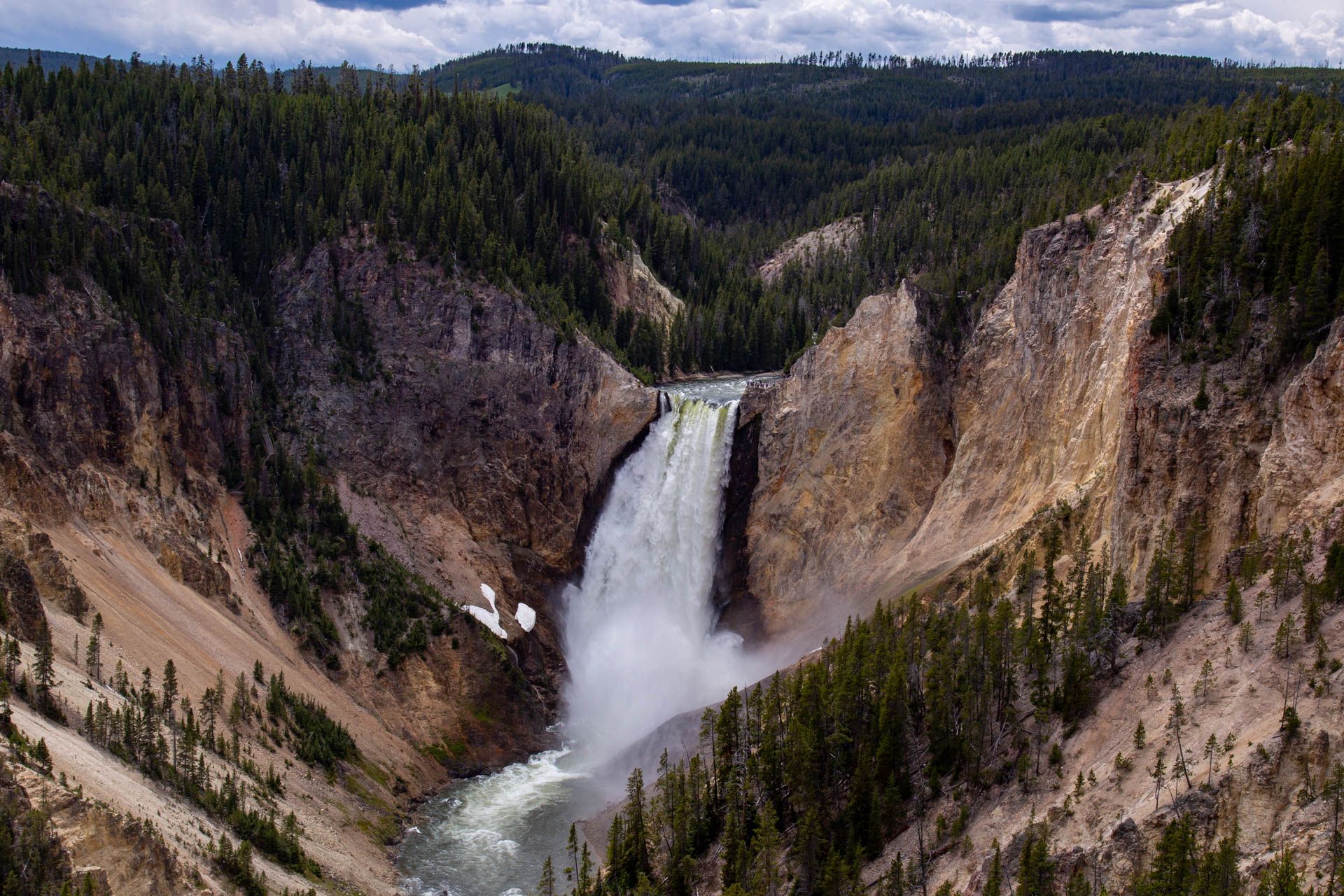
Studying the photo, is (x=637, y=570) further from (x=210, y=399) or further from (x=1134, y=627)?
(x=1134, y=627)

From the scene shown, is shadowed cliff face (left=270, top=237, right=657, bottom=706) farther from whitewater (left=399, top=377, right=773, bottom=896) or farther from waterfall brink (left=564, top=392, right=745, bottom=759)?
whitewater (left=399, top=377, right=773, bottom=896)

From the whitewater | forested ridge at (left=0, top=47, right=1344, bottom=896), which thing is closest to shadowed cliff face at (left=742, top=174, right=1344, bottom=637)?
forested ridge at (left=0, top=47, right=1344, bottom=896)

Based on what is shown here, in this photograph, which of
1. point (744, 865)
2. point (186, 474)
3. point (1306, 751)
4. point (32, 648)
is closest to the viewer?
point (1306, 751)

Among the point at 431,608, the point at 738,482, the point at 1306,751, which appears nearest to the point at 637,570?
the point at 738,482

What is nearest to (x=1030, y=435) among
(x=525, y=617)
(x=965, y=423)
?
(x=965, y=423)

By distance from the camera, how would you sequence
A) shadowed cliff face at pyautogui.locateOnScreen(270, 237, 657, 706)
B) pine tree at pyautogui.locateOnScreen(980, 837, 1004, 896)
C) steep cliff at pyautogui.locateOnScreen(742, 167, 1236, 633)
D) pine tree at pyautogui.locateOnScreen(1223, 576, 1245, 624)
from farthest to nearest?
shadowed cliff face at pyautogui.locateOnScreen(270, 237, 657, 706) < steep cliff at pyautogui.locateOnScreen(742, 167, 1236, 633) < pine tree at pyautogui.locateOnScreen(1223, 576, 1245, 624) < pine tree at pyautogui.locateOnScreen(980, 837, 1004, 896)

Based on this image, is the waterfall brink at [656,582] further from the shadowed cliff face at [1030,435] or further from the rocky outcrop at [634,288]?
the rocky outcrop at [634,288]
